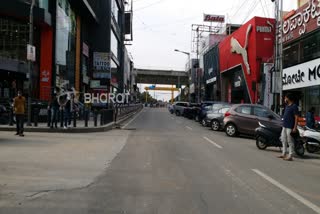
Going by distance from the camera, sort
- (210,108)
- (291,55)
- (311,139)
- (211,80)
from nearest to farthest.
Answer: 1. (311,139)
2. (210,108)
3. (291,55)
4. (211,80)

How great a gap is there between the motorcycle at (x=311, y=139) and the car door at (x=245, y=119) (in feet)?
19.6

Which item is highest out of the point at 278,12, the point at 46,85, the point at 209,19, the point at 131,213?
the point at 209,19

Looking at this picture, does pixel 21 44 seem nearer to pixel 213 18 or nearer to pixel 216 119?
pixel 216 119

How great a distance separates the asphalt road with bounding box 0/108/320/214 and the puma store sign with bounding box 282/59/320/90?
17024 mm

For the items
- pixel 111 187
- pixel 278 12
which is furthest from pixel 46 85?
pixel 111 187

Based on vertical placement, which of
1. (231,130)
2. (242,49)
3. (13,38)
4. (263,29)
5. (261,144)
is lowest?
(261,144)

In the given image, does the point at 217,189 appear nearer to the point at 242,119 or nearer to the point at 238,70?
the point at 242,119

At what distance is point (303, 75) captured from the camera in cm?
3212

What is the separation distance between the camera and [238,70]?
166 feet

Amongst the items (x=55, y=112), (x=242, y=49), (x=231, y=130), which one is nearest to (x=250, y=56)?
(x=242, y=49)

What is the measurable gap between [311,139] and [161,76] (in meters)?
97.3

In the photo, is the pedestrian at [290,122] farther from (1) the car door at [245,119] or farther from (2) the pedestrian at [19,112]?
(2) the pedestrian at [19,112]

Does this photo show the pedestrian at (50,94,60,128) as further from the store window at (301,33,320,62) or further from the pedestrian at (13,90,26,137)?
the store window at (301,33,320,62)

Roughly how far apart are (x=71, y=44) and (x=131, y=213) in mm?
38647
